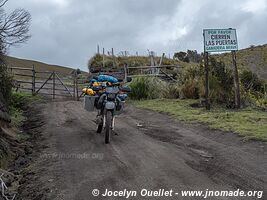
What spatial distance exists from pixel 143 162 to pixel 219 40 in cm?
860

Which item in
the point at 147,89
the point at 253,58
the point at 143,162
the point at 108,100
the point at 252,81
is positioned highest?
the point at 253,58

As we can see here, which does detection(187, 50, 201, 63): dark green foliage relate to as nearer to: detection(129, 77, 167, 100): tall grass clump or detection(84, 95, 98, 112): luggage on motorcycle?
detection(129, 77, 167, 100): tall grass clump

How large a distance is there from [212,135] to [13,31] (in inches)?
373

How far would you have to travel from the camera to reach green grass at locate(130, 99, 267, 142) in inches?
383

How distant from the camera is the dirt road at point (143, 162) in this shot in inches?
229

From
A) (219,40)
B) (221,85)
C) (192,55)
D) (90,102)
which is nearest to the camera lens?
(90,102)

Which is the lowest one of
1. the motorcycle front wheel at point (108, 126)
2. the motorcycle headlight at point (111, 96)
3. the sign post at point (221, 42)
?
the motorcycle front wheel at point (108, 126)

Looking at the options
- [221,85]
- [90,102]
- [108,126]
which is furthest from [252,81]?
[108,126]

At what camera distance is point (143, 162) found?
7.03 metres

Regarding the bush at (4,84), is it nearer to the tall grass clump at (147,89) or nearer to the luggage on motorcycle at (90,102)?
the luggage on motorcycle at (90,102)

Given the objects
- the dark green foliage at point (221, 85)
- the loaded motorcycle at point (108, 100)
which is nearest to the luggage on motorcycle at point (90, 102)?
the loaded motorcycle at point (108, 100)

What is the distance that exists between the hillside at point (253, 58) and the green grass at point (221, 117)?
17.5 metres

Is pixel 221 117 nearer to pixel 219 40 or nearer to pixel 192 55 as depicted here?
pixel 219 40

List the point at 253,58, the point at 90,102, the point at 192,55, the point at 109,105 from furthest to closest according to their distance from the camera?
the point at 192,55
the point at 253,58
the point at 90,102
the point at 109,105
